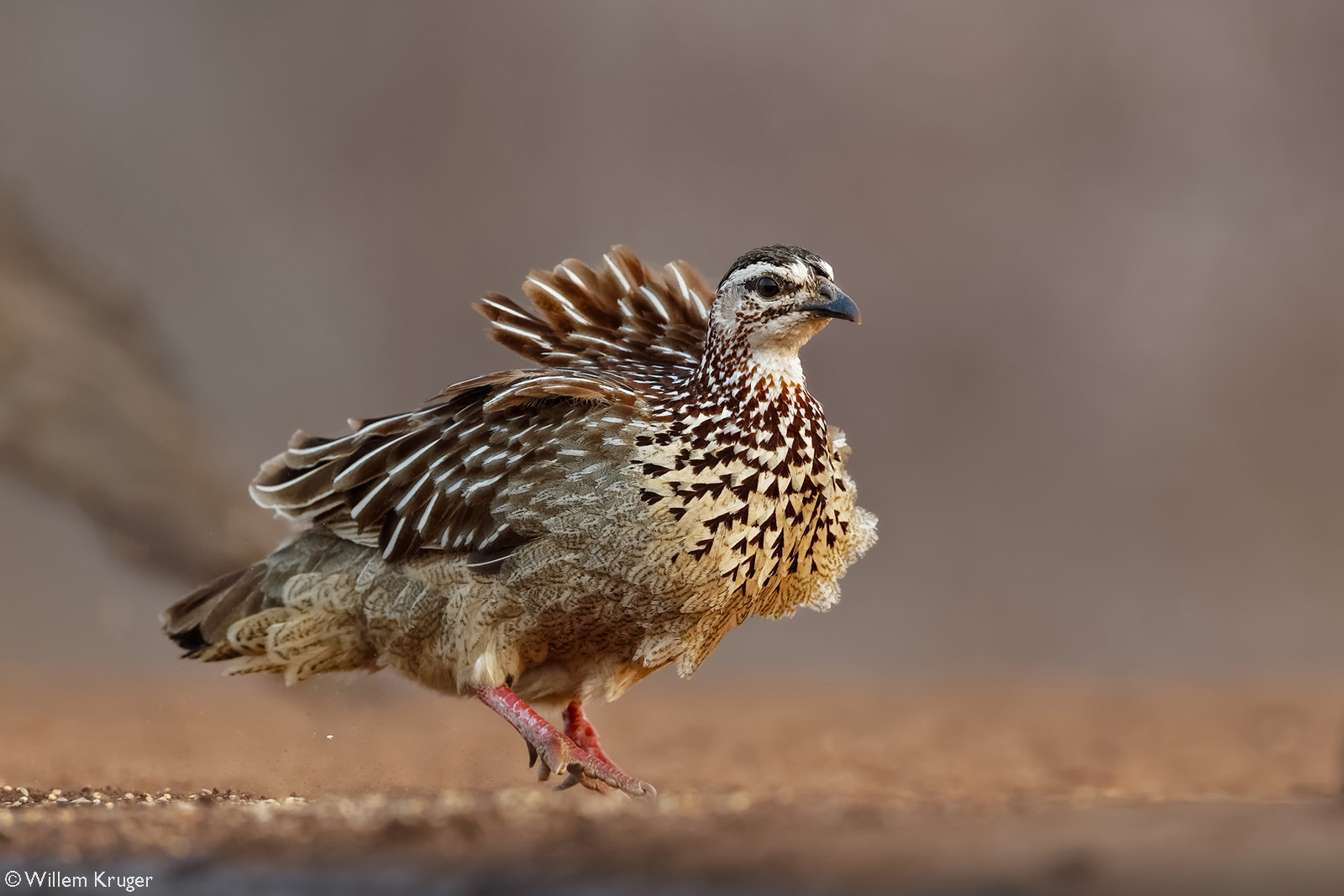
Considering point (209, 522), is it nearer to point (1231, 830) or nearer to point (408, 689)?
point (408, 689)

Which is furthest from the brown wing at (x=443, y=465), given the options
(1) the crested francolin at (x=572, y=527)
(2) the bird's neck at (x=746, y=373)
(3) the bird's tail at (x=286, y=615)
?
(2) the bird's neck at (x=746, y=373)

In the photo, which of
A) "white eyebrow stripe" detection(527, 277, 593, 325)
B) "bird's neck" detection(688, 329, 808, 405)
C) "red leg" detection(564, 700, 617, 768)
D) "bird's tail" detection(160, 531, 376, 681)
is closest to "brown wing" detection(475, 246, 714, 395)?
"white eyebrow stripe" detection(527, 277, 593, 325)

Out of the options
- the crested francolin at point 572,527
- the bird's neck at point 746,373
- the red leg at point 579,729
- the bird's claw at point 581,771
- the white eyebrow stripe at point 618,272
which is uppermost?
the white eyebrow stripe at point 618,272

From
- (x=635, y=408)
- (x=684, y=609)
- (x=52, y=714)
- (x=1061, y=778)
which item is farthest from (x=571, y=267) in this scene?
(x=52, y=714)

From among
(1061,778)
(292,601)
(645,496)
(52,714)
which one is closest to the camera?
(645,496)

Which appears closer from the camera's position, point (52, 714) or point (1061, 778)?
point (1061, 778)

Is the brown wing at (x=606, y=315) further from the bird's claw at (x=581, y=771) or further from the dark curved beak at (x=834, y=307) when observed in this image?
the bird's claw at (x=581, y=771)
